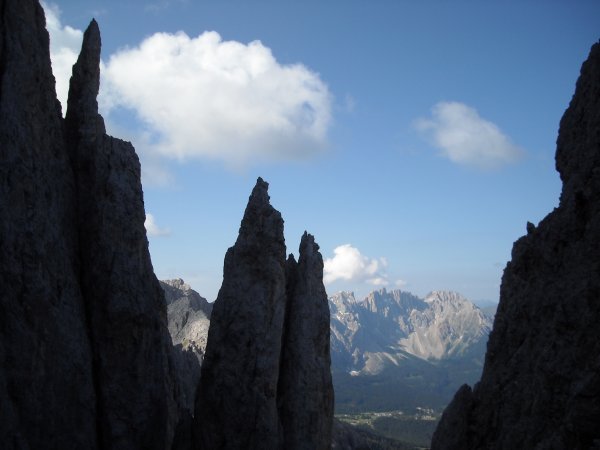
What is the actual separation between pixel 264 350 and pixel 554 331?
1601 centimetres

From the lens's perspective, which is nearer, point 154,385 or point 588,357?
point 588,357

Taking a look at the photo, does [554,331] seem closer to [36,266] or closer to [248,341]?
[248,341]

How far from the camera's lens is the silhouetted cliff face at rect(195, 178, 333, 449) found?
28516mm

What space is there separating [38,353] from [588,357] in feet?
81.8

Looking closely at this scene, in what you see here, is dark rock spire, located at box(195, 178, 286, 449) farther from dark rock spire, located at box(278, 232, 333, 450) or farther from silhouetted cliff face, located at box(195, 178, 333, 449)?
dark rock spire, located at box(278, 232, 333, 450)

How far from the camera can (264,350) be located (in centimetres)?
2964

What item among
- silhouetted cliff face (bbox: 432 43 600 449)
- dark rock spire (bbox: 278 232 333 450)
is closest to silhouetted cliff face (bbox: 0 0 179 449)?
dark rock spire (bbox: 278 232 333 450)

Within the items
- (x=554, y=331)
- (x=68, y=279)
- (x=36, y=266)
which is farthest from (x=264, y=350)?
(x=554, y=331)

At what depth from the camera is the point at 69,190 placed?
29688 mm

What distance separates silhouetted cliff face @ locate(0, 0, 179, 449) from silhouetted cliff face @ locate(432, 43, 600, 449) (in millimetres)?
17758

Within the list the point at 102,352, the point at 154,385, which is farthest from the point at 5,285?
the point at 154,385

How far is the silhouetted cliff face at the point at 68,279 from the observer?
24.8 meters

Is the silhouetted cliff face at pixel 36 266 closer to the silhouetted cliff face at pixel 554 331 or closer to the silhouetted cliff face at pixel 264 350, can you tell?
the silhouetted cliff face at pixel 264 350

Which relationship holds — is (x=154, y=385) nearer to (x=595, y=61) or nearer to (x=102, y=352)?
(x=102, y=352)
